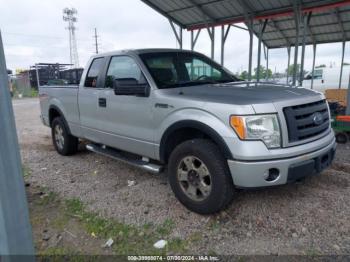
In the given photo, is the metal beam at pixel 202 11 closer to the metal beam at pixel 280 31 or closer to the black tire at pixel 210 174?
the metal beam at pixel 280 31

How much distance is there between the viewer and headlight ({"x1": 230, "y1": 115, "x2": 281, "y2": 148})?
2805mm

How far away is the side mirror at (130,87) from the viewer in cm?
362

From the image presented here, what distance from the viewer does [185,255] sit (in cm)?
268

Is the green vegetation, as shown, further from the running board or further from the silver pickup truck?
the running board

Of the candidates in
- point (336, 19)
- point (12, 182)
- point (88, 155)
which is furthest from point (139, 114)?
point (336, 19)

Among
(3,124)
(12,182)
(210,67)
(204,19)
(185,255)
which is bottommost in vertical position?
(185,255)

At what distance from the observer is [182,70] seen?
4.31 metres

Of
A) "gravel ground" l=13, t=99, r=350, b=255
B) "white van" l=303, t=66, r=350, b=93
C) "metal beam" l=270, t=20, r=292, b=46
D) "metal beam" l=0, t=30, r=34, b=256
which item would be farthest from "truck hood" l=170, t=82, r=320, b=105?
"white van" l=303, t=66, r=350, b=93

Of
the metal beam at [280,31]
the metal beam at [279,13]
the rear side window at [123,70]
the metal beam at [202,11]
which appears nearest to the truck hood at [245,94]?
the rear side window at [123,70]

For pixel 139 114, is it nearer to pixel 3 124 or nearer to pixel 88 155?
pixel 3 124

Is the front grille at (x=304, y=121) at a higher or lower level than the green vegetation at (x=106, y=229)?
higher

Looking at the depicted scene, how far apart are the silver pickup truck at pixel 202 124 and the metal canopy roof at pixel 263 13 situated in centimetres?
554

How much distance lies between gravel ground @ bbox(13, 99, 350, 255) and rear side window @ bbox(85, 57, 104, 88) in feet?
4.90

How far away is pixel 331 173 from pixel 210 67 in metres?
2.51
